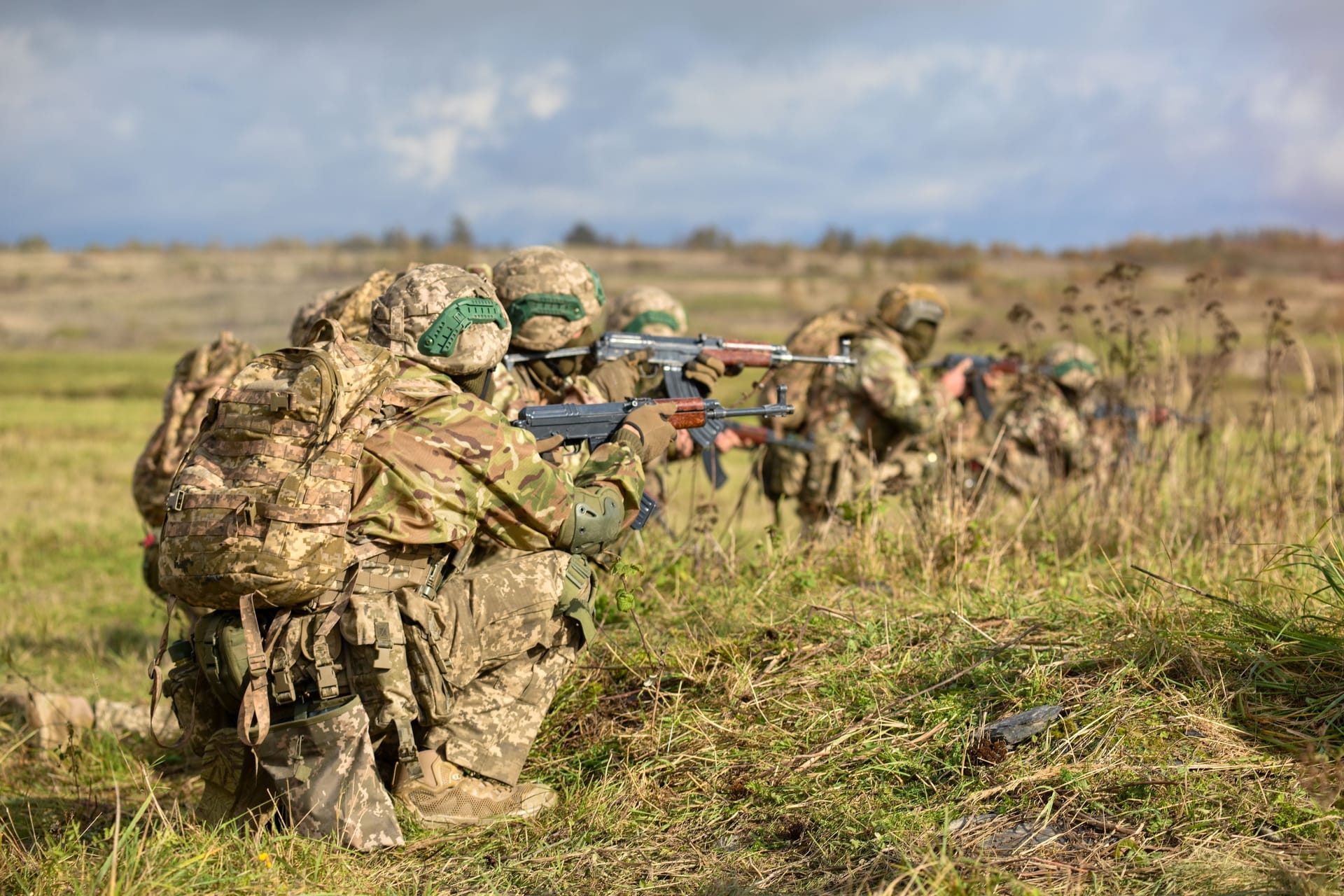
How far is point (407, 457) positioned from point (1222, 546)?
173 inches

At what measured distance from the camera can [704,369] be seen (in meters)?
6.30

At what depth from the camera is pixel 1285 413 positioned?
23.6 ft

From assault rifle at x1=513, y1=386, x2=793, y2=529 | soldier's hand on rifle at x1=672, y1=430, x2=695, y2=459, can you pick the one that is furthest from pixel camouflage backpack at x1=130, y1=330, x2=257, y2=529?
soldier's hand on rifle at x1=672, y1=430, x2=695, y2=459

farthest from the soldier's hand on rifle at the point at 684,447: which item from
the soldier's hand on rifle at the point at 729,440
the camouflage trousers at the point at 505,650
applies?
the camouflage trousers at the point at 505,650

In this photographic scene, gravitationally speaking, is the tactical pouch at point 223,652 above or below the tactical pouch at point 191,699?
above

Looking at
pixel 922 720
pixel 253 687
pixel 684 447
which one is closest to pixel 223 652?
pixel 253 687

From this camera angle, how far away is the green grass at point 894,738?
3525 millimetres

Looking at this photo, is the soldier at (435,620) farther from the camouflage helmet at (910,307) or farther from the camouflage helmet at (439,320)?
the camouflage helmet at (910,307)

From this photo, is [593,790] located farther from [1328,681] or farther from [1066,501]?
[1066,501]

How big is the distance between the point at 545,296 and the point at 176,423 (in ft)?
6.68

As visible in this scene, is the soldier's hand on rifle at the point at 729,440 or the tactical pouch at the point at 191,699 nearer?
the tactical pouch at the point at 191,699

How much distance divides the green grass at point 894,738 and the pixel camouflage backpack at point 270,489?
0.77 metres

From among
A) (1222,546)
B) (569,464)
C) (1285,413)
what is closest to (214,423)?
(569,464)

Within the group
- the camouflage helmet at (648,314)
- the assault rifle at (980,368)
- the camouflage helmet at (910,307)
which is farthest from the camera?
the assault rifle at (980,368)
